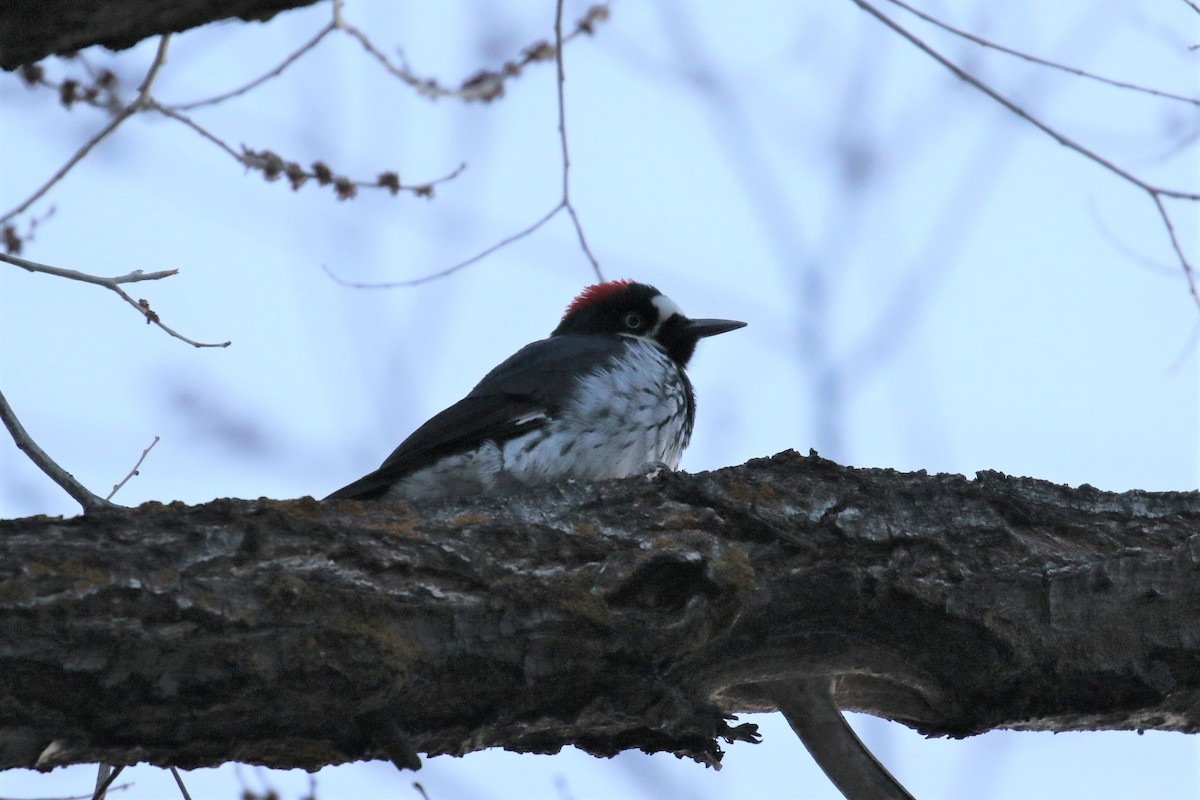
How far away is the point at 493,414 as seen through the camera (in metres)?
4.68

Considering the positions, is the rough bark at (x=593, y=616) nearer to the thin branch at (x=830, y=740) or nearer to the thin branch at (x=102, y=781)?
the thin branch at (x=830, y=740)

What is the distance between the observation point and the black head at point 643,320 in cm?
613

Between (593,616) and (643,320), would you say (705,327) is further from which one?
(593,616)

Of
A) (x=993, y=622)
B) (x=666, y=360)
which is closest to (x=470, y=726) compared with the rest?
(x=993, y=622)

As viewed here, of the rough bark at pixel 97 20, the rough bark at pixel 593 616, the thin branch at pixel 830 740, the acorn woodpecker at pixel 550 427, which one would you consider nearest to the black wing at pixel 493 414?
the acorn woodpecker at pixel 550 427

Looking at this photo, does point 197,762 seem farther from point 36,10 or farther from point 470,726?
point 36,10

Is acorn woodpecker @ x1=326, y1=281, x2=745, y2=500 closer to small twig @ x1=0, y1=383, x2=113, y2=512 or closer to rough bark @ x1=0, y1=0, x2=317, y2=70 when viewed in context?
small twig @ x1=0, y1=383, x2=113, y2=512

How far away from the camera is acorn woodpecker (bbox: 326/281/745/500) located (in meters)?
4.54

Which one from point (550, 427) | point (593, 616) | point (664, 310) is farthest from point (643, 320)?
point (593, 616)

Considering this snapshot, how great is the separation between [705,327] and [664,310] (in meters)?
0.23

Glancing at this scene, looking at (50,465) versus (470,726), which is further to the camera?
(50,465)

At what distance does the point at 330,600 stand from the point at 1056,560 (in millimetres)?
1795

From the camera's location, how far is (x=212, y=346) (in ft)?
13.9

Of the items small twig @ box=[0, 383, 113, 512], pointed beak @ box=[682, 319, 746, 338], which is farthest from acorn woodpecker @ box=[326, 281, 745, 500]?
small twig @ box=[0, 383, 113, 512]
